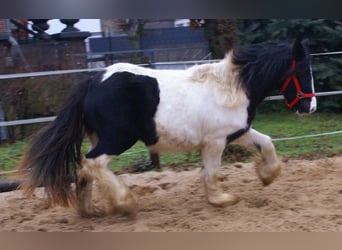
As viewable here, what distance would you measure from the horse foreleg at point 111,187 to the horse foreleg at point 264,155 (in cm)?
80

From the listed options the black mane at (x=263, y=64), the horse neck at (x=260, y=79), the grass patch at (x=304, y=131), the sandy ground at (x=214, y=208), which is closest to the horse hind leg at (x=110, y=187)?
the sandy ground at (x=214, y=208)

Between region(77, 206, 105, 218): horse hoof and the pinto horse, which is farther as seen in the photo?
region(77, 206, 105, 218): horse hoof

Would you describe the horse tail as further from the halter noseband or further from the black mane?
the halter noseband

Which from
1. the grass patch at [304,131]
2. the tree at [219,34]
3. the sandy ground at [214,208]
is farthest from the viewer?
the grass patch at [304,131]

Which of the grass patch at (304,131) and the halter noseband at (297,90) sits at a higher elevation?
the halter noseband at (297,90)

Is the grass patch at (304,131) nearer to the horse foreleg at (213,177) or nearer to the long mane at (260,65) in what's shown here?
the long mane at (260,65)

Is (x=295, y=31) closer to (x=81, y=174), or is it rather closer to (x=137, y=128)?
(x=137, y=128)

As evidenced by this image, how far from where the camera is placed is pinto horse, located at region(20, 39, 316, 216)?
10.1 ft

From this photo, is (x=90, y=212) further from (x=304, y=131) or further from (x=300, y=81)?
(x=304, y=131)

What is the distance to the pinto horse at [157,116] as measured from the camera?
3064 mm

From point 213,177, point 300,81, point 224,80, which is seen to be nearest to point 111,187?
point 213,177

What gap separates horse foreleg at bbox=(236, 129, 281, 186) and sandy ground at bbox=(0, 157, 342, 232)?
5.6 inches

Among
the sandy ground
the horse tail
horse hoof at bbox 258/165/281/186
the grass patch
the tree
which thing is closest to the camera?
the sandy ground

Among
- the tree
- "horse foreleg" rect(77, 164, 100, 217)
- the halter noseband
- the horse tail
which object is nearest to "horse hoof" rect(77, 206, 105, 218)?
"horse foreleg" rect(77, 164, 100, 217)
